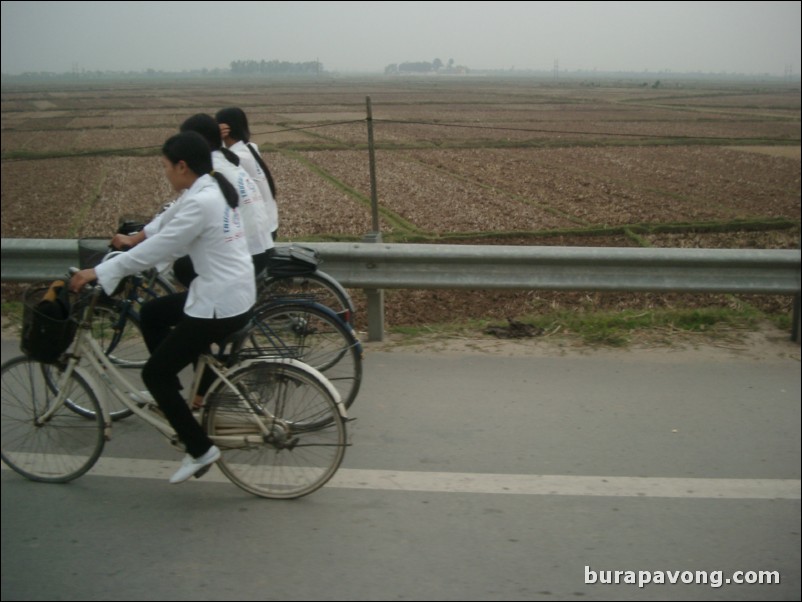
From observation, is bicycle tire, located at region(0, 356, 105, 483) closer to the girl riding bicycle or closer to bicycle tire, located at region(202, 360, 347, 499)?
the girl riding bicycle

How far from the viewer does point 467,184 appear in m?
16.8

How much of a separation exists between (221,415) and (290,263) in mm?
1379

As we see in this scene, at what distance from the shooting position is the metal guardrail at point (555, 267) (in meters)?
6.14

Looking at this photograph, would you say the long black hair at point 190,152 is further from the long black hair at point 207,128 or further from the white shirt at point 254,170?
the white shirt at point 254,170

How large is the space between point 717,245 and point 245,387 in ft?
31.6

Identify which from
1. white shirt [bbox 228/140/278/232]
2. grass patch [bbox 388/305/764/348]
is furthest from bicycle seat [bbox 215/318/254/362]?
grass patch [bbox 388/305/764/348]

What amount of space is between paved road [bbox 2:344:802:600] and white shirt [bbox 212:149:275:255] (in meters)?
1.25

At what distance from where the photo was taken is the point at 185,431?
3.77 meters

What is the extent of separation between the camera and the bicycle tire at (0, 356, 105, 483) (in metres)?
4.04

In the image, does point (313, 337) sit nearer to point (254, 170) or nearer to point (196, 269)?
point (254, 170)

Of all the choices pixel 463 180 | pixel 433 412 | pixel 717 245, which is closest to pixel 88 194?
pixel 463 180

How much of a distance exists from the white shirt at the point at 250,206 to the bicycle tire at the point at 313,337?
0.44m

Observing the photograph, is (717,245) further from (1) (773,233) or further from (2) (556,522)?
(2) (556,522)

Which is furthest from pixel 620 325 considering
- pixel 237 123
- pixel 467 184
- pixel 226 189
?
pixel 467 184
